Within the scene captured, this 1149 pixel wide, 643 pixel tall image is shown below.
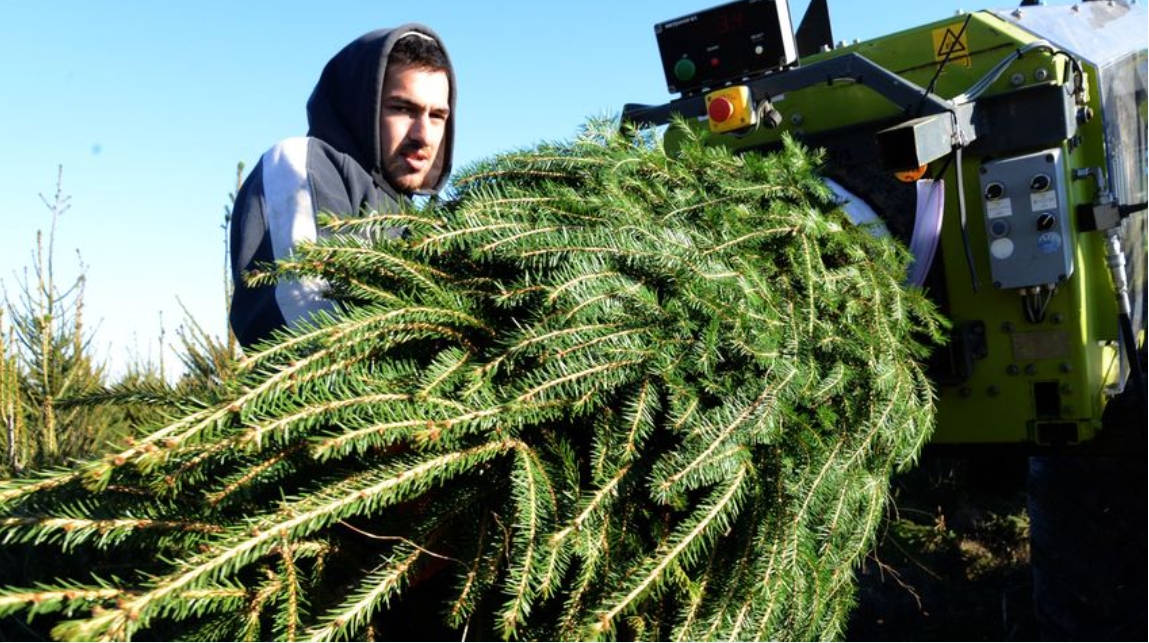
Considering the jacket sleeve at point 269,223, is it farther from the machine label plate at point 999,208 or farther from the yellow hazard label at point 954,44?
the yellow hazard label at point 954,44

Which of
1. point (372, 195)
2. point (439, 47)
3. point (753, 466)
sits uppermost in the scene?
point (439, 47)

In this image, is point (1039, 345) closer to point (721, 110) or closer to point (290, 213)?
point (721, 110)

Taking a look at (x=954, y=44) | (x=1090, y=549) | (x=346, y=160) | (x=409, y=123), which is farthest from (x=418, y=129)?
(x=1090, y=549)

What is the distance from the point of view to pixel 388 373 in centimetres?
186

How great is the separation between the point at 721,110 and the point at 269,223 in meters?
1.72

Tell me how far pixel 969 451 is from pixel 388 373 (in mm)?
2623

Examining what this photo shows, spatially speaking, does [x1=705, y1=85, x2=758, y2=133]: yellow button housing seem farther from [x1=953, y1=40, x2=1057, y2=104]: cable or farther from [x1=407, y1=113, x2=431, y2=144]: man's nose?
[x1=407, y1=113, x2=431, y2=144]: man's nose

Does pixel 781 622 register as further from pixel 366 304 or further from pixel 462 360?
pixel 366 304

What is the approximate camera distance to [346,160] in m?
2.56

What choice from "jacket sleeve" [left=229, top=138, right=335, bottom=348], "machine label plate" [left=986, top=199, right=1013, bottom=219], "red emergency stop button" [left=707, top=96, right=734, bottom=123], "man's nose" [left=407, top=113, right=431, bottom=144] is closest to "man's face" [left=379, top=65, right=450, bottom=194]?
"man's nose" [left=407, top=113, right=431, bottom=144]

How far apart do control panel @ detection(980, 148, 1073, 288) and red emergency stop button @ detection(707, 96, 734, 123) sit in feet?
2.81

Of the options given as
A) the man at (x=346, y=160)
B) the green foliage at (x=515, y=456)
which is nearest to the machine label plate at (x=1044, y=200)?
the green foliage at (x=515, y=456)

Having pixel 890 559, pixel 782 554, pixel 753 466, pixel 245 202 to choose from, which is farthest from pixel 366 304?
pixel 890 559

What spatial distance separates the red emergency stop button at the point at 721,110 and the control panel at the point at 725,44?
188mm
